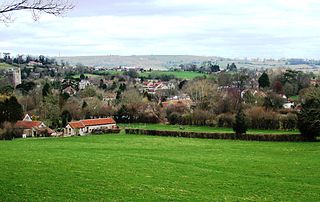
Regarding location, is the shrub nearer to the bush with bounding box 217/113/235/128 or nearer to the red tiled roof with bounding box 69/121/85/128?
the bush with bounding box 217/113/235/128

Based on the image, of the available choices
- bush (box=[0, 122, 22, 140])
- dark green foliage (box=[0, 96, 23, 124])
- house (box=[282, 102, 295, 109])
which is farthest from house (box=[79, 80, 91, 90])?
bush (box=[0, 122, 22, 140])

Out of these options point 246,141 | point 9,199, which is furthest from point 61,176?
point 246,141

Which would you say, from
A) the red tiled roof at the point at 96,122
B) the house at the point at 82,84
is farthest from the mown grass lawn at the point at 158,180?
the house at the point at 82,84

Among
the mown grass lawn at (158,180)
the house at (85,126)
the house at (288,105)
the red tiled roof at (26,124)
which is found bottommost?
the house at (85,126)

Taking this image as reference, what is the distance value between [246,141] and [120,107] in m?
36.8

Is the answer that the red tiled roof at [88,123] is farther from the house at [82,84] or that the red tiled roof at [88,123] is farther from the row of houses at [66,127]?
the house at [82,84]

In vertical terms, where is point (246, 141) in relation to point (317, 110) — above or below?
below

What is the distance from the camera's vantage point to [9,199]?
47.2 feet

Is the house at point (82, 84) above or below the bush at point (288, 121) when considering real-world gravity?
above

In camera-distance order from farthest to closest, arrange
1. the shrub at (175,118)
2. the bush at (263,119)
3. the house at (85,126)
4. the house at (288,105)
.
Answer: the house at (288,105), the shrub at (175,118), the house at (85,126), the bush at (263,119)

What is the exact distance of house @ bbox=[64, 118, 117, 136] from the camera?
64625 mm

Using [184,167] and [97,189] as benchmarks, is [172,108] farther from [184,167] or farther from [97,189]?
[97,189]

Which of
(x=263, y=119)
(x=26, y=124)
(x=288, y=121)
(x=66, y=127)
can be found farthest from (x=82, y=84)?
(x=288, y=121)

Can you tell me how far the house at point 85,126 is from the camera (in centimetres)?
6462
